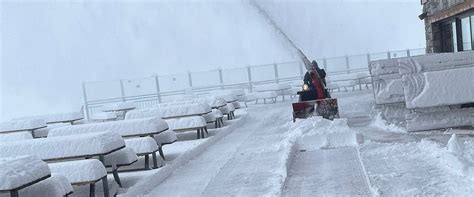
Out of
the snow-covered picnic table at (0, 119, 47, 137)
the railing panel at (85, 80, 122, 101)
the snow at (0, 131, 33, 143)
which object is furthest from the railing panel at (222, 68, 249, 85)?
the snow at (0, 131, 33, 143)

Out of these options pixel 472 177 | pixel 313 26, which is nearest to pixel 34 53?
pixel 313 26

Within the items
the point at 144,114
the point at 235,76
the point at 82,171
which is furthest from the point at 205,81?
the point at 82,171

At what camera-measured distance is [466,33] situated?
11.8 metres

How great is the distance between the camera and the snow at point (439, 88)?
775 cm

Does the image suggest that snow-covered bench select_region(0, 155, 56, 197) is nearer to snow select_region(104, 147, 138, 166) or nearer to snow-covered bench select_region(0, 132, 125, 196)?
snow-covered bench select_region(0, 132, 125, 196)

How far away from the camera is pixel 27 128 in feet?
34.5

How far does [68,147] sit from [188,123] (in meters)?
4.02

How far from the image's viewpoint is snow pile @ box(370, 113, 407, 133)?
8.88 m

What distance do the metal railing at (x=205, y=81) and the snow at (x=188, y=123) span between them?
1305 centimetres

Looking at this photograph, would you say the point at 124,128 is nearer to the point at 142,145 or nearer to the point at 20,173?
the point at 142,145

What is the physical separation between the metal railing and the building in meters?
9.53

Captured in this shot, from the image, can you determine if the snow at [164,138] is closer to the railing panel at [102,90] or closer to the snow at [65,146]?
the snow at [65,146]

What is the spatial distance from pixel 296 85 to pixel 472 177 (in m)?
17.7

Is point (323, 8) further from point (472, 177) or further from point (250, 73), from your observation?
point (472, 177)
